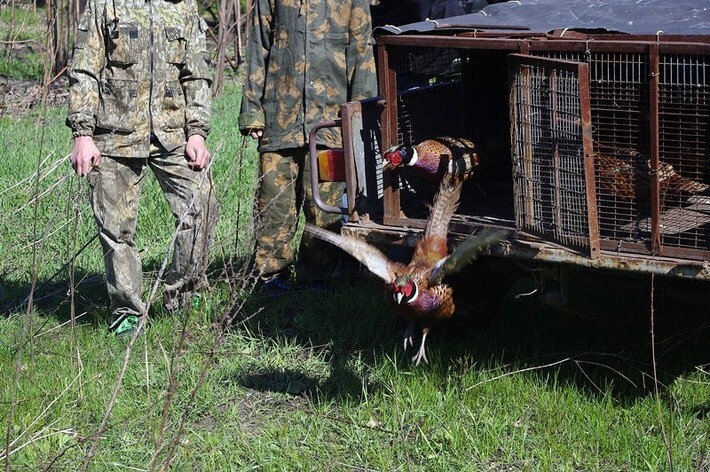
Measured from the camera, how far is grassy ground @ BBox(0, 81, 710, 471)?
170 inches

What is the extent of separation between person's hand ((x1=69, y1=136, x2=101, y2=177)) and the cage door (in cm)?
231

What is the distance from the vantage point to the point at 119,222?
18.6ft

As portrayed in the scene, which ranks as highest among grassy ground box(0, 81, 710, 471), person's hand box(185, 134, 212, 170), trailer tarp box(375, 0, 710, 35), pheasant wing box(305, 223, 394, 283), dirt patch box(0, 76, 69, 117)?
trailer tarp box(375, 0, 710, 35)

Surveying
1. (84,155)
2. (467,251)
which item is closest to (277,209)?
(84,155)

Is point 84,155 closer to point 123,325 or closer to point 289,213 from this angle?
point 123,325

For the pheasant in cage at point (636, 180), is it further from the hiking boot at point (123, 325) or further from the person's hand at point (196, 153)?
the hiking boot at point (123, 325)

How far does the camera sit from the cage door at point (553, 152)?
13.3ft

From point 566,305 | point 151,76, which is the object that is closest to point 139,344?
point 151,76

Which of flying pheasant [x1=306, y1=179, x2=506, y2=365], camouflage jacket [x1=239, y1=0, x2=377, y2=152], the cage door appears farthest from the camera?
camouflage jacket [x1=239, y1=0, x2=377, y2=152]

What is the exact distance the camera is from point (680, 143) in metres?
4.39

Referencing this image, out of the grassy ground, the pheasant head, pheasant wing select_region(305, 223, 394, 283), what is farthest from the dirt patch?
the pheasant head

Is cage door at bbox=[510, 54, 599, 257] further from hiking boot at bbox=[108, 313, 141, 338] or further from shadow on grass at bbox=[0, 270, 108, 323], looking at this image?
shadow on grass at bbox=[0, 270, 108, 323]

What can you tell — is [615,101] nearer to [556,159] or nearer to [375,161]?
[556,159]

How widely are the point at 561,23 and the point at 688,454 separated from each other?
6.70 ft
